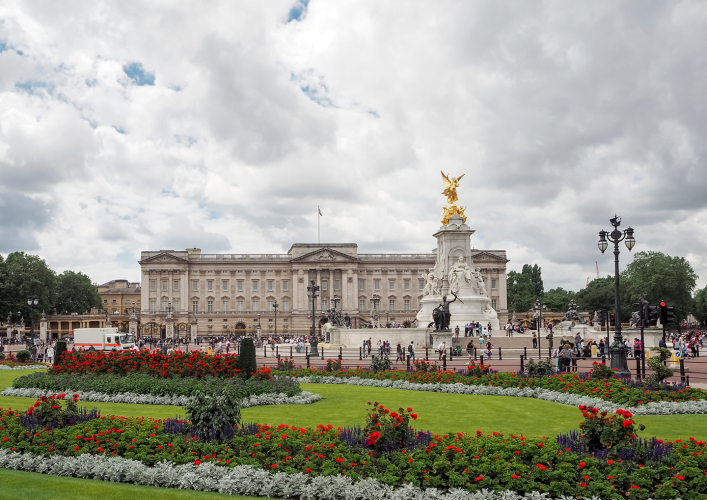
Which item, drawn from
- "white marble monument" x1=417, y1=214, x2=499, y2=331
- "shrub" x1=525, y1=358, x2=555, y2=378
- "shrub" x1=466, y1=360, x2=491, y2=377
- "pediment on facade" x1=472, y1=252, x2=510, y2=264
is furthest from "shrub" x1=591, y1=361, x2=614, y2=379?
"pediment on facade" x1=472, y1=252, x2=510, y2=264

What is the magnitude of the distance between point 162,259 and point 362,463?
10728 centimetres

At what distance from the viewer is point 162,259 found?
110500 mm

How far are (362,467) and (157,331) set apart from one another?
101 metres

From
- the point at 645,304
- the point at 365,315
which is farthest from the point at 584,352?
the point at 365,315

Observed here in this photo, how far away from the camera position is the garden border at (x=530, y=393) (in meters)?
15.0

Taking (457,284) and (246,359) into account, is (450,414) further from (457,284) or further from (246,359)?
(457,284)

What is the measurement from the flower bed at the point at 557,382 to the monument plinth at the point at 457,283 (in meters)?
25.1

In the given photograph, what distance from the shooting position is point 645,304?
69.2ft

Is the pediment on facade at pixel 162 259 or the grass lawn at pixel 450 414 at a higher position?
the pediment on facade at pixel 162 259

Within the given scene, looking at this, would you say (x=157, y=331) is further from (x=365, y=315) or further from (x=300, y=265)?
(x=365, y=315)

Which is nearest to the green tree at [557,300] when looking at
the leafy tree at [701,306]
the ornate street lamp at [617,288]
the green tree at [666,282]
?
the leafy tree at [701,306]

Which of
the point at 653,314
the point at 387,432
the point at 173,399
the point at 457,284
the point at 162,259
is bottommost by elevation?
the point at 173,399

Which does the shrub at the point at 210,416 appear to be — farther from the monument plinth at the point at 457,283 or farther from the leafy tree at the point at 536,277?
the leafy tree at the point at 536,277

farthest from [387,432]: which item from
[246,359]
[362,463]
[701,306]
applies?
[701,306]
